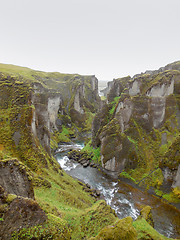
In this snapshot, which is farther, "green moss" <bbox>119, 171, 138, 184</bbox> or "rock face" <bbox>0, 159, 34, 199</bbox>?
"green moss" <bbox>119, 171, 138, 184</bbox>

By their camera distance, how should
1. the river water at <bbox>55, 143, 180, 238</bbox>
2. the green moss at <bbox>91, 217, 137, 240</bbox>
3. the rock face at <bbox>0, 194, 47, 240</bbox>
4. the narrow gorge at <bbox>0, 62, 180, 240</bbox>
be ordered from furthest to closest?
the river water at <bbox>55, 143, 180, 238</bbox> → the narrow gorge at <bbox>0, 62, 180, 240</bbox> → the green moss at <bbox>91, 217, 137, 240</bbox> → the rock face at <bbox>0, 194, 47, 240</bbox>

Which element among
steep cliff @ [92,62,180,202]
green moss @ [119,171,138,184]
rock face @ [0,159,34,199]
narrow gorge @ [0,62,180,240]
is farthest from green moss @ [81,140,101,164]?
rock face @ [0,159,34,199]

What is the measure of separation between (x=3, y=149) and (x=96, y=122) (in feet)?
84.7

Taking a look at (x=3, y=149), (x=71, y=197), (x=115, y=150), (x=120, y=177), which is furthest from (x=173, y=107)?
(x=3, y=149)

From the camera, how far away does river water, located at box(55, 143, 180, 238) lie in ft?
58.3

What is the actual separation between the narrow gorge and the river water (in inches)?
10.4

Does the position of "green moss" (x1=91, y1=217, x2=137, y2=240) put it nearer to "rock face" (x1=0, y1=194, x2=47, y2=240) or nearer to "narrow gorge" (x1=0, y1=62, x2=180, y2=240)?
"narrow gorge" (x1=0, y1=62, x2=180, y2=240)

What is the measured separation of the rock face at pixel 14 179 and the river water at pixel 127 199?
47.9ft

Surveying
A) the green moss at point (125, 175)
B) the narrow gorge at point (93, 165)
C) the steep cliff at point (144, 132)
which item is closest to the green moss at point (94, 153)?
the narrow gorge at point (93, 165)

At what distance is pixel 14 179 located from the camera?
9.80 m

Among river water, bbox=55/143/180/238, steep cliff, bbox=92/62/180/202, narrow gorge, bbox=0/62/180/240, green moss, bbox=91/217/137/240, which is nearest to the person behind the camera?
green moss, bbox=91/217/137/240

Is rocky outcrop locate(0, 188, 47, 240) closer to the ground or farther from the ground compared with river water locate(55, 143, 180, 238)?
farther from the ground

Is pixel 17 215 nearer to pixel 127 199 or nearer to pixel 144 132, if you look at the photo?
pixel 127 199

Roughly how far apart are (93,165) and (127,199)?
12.2 metres
